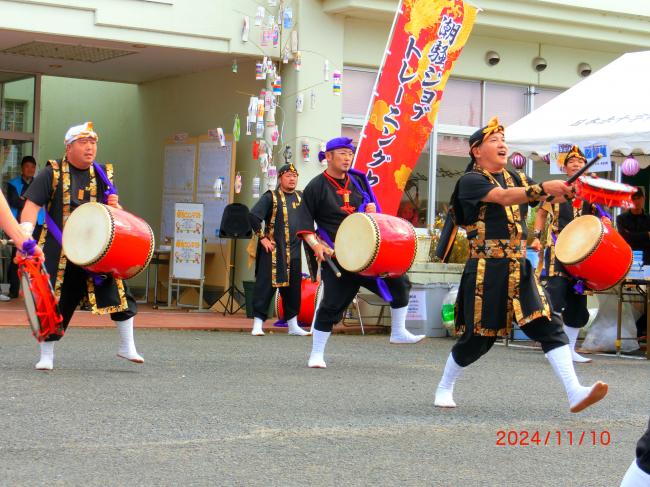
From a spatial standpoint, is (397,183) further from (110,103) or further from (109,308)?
(110,103)

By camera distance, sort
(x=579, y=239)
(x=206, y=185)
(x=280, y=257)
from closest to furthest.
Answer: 1. (x=579, y=239)
2. (x=280, y=257)
3. (x=206, y=185)

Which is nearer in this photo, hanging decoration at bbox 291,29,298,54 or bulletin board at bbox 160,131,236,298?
hanging decoration at bbox 291,29,298,54

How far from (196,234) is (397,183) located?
3189 millimetres

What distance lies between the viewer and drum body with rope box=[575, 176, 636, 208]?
613 centimetres

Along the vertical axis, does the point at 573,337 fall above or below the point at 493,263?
below

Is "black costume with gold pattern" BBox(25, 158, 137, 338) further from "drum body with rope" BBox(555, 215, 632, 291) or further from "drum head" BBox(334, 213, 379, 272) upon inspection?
"drum body with rope" BBox(555, 215, 632, 291)

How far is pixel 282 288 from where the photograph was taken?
43.7ft

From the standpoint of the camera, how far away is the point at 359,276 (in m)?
9.62

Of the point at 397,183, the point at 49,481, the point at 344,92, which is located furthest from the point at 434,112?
the point at 49,481

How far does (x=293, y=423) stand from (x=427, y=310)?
753cm

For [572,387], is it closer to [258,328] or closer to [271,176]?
[258,328]

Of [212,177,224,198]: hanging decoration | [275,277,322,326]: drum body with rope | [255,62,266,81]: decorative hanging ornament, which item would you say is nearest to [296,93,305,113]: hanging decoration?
[255,62,266,81]: decorative hanging ornament
